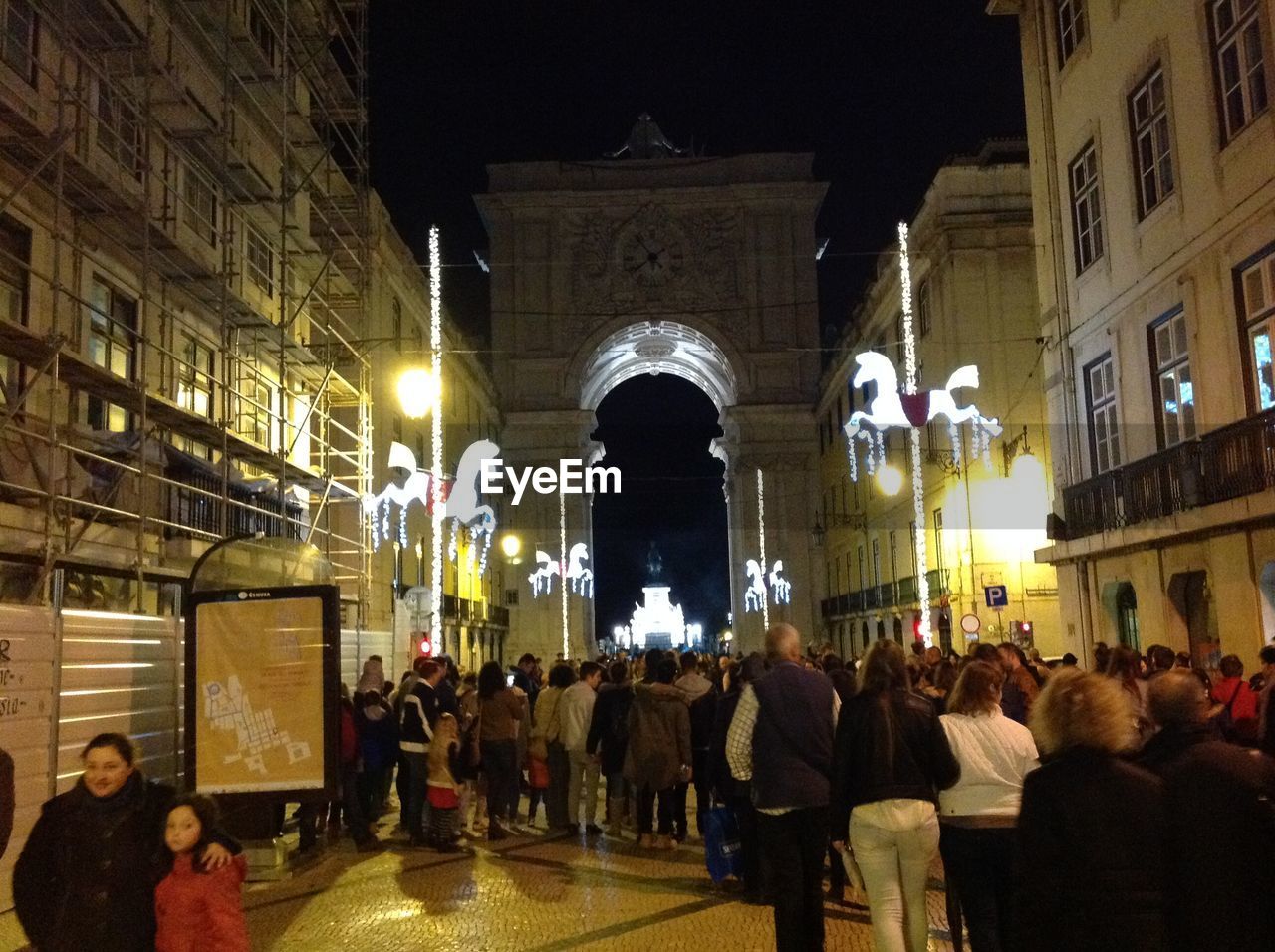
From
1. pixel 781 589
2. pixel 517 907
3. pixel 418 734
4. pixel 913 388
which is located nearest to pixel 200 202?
pixel 418 734

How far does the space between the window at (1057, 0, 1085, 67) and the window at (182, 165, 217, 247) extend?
45.8ft

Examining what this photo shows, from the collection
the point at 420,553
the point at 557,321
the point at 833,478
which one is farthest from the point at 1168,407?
the point at 557,321

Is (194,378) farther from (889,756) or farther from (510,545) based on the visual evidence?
(510,545)

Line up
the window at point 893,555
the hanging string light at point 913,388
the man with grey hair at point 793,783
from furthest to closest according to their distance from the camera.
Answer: the window at point 893,555
the hanging string light at point 913,388
the man with grey hair at point 793,783

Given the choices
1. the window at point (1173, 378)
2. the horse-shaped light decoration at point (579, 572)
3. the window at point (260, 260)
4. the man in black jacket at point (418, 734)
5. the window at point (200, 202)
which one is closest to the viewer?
the man in black jacket at point (418, 734)

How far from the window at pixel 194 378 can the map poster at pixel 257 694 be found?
7.95m

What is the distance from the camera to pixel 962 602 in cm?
2966

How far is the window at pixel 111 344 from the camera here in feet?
48.0

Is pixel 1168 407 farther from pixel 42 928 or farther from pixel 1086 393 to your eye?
pixel 42 928

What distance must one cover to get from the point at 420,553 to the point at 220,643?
28226mm

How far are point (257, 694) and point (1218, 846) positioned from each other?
7.33m

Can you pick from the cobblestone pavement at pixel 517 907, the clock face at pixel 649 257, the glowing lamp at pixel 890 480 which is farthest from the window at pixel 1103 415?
the clock face at pixel 649 257

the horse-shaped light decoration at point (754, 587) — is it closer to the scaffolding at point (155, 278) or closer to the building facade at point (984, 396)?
the building facade at point (984, 396)

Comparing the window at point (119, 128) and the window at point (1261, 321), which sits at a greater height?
the window at point (119, 128)
